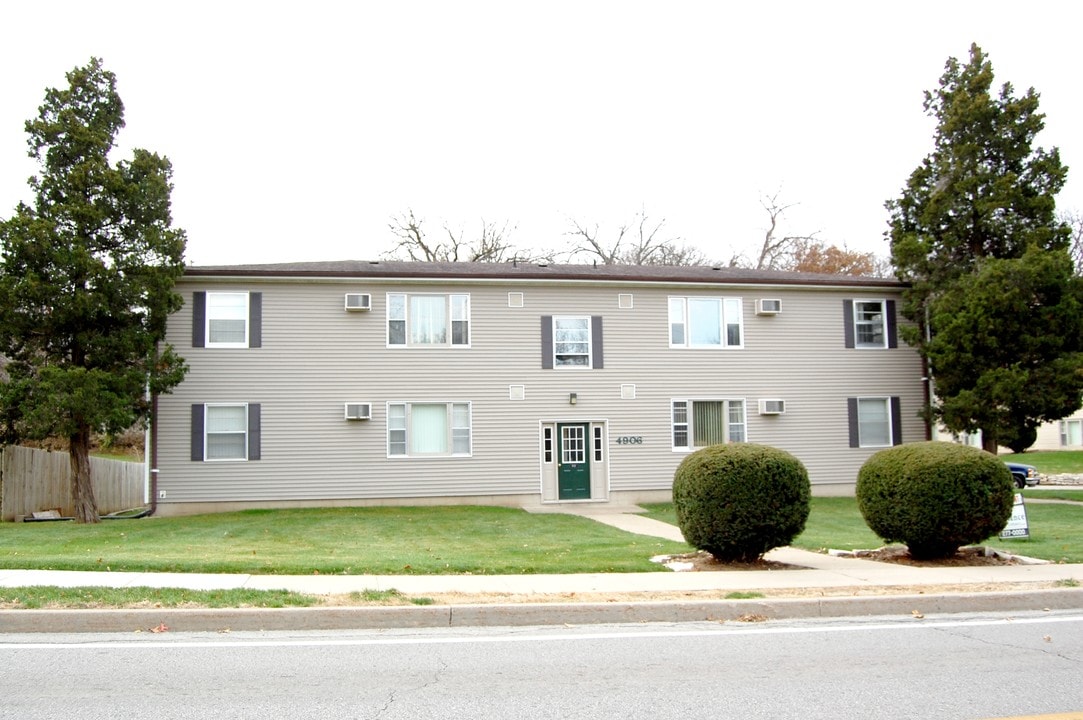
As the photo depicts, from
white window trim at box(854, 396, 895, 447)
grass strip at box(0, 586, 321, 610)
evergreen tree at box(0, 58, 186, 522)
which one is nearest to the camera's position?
grass strip at box(0, 586, 321, 610)

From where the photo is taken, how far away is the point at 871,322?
24312 mm

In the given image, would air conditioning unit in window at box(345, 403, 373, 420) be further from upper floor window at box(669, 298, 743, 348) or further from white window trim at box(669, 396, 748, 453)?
upper floor window at box(669, 298, 743, 348)

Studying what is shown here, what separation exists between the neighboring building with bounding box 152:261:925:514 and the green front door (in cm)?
5

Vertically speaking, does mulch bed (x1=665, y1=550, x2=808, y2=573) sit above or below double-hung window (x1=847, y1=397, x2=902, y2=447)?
below

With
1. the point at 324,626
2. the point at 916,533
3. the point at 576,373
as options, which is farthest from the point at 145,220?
the point at 916,533

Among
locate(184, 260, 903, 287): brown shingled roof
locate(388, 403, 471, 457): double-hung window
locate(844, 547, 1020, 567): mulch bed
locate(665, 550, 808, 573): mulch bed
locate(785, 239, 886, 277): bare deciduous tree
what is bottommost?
locate(844, 547, 1020, 567): mulch bed

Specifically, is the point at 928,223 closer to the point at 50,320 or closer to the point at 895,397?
the point at 895,397

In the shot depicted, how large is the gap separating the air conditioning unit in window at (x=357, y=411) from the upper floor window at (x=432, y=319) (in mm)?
1784

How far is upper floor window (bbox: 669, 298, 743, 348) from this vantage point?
23.1m

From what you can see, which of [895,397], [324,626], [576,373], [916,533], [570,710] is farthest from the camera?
[895,397]

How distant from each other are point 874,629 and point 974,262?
17889 mm

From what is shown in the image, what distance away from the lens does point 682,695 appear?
19.5 feet

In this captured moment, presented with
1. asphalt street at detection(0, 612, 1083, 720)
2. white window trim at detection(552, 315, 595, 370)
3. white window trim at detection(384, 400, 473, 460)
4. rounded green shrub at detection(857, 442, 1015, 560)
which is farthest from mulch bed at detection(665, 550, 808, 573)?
white window trim at detection(552, 315, 595, 370)

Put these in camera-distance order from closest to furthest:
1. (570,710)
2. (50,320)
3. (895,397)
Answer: (570,710), (50,320), (895,397)
